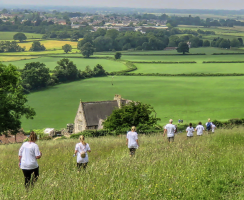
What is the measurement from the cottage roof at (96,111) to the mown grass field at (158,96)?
856 centimetres

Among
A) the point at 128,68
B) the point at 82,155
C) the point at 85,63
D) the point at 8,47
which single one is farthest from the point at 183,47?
the point at 82,155

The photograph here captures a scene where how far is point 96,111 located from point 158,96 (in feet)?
102

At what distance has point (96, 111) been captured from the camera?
50219 mm

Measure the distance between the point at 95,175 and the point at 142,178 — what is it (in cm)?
118

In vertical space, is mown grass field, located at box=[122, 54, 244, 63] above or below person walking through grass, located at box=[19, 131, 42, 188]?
below

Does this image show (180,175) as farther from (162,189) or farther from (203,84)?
(203,84)

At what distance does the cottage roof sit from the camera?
4969 cm

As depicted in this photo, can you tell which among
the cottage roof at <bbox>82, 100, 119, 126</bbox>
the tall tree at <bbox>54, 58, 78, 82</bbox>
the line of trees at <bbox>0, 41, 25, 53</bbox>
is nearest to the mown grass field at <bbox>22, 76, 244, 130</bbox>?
the tall tree at <bbox>54, 58, 78, 82</bbox>

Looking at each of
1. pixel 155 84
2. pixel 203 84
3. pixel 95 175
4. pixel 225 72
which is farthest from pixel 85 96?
pixel 95 175

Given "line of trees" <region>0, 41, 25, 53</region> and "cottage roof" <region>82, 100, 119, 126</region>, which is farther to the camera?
"line of trees" <region>0, 41, 25, 53</region>

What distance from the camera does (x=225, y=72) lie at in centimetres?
10544

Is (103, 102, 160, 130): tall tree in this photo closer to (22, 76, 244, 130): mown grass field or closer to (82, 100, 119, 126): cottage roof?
(82, 100, 119, 126): cottage roof

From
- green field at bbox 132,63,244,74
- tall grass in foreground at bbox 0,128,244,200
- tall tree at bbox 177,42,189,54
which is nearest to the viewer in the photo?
tall grass in foreground at bbox 0,128,244,200

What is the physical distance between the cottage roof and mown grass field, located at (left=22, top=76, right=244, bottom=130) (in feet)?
28.1
